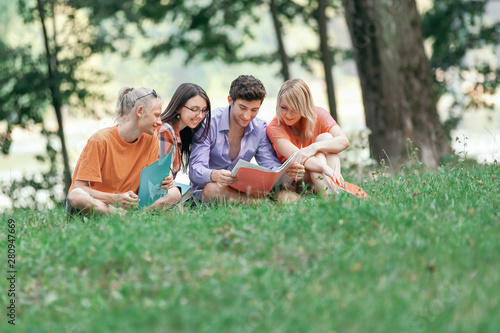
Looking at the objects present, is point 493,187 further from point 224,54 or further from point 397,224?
point 224,54

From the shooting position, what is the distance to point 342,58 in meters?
11.5

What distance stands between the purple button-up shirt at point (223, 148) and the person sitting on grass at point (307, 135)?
0.40 feet

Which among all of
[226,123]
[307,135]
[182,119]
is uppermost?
[182,119]

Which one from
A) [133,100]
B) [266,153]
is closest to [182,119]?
[133,100]

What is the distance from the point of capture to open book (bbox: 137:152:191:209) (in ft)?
14.4

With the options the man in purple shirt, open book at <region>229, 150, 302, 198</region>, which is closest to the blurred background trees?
the man in purple shirt

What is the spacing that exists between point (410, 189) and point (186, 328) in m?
2.76

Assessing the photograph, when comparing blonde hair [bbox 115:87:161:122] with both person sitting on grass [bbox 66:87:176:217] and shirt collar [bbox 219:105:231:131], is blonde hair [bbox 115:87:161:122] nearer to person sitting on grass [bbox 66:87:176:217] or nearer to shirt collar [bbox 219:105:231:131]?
person sitting on grass [bbox 66:87:176:217]

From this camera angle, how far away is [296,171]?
15.5 feet

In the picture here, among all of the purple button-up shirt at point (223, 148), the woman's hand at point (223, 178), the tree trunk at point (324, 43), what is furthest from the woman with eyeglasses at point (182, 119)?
the tree trunk at point (324, 43)

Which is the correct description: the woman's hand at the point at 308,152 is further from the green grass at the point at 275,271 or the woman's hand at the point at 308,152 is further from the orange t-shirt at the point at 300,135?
the green grass at the point at 275,271

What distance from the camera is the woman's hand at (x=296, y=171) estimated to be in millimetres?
4703

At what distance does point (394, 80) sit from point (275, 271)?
576 cm

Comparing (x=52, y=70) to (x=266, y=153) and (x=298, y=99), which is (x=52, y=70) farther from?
(x=298, y=99)
